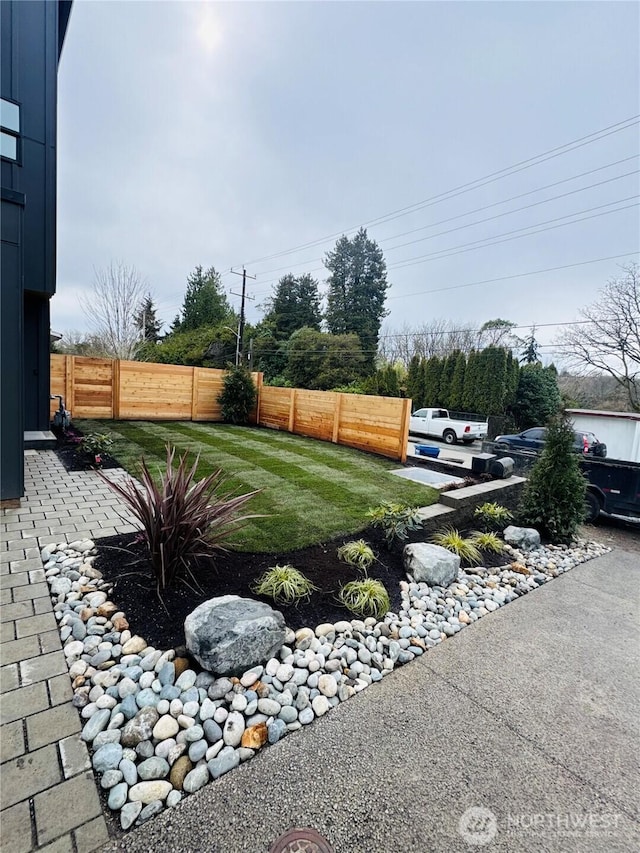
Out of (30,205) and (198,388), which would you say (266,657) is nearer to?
(30,205)

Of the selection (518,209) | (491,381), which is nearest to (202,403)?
(491,381)

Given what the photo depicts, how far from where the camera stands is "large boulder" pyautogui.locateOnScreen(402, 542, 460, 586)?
122 inches

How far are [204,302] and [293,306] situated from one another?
21.2 ft

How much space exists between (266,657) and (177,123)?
10613 mm

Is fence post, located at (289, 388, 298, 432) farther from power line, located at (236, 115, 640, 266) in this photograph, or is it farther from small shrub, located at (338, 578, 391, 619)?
power line, located at (236, 115, 640, 266)

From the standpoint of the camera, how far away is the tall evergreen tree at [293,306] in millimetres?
23953

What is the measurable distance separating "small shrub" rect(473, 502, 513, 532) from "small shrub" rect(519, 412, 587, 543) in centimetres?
21

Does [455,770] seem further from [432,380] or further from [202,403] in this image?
[432,380]

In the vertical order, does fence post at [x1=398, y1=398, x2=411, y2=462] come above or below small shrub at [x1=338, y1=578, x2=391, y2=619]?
above

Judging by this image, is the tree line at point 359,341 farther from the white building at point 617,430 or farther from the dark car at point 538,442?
the dark car at point 538,442

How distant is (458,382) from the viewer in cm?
1675

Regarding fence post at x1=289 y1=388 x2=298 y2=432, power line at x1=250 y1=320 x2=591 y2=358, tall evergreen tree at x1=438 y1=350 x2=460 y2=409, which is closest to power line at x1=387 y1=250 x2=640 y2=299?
power line at x1=250 y1=320 x2=591 y2=358

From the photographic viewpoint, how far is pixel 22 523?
3477mm

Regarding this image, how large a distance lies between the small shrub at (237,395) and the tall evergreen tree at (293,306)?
13.5 meters
